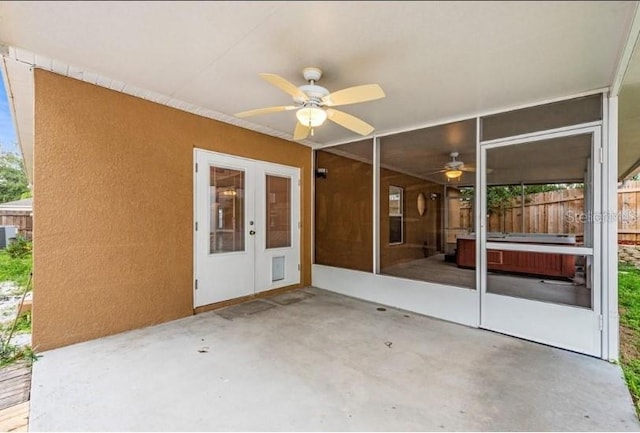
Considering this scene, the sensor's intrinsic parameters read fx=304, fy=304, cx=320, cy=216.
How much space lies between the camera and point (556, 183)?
3.32 m

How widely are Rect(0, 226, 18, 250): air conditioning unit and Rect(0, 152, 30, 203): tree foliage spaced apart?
43 cm

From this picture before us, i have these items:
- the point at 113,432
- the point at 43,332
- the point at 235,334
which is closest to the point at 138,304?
the point at 43,332

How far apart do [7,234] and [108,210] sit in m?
2.25

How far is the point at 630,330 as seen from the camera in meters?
3.63

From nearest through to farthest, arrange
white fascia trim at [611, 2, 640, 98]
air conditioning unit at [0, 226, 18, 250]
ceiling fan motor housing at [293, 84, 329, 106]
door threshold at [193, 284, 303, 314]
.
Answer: white fascia trim at [611, 2, 640, 98]
ceiling fan motor housing at [293, 84, 329, 106]
door threshold at [193, 284, 303, 314]
air conditioning unit at [0, 226, 18, 250]

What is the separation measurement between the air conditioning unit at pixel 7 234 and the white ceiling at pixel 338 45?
2687 millimetres

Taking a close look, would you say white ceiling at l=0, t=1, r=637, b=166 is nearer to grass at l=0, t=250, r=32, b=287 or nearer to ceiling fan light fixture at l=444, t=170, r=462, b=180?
ceiling fan light fixture at l=444, t=170, r=462, b=180

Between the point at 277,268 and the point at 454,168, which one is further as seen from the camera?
the point at 277,268

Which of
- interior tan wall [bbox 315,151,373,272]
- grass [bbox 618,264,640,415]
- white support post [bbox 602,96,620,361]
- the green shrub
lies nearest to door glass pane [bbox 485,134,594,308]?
white support post [bbox 602,96,620,361]

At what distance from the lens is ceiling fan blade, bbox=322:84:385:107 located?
2.25 metres

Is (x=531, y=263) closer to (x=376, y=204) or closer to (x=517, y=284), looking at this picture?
(x=517, y=284)

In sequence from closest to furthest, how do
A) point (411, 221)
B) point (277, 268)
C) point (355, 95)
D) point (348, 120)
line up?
point (355, 95)
point (348, 120)
point (277, 268)
point (411, 221)

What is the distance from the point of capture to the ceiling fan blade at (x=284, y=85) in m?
2.12

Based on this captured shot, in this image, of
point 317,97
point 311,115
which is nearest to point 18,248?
point 311,115
